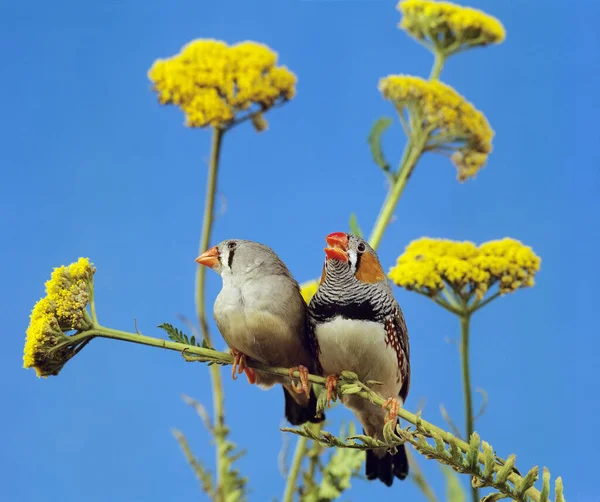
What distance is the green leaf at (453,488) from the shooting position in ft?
8.10

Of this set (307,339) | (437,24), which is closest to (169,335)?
(307,339)

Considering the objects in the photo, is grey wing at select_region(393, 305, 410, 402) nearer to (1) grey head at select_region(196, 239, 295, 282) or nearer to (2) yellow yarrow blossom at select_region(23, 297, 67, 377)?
(1) grey head at select_region(196, 239, 295, 282)

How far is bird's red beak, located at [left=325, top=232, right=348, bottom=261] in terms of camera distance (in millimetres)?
1491

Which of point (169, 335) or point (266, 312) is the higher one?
point (266, 312)

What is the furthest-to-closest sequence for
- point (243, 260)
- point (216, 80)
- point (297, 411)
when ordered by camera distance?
1. point (216, 80)
2. point (297, 411)
3. point (243, 260)

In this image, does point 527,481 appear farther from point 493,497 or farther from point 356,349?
point 356,349

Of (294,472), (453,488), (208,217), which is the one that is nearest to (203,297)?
(208,217)

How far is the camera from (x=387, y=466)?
1802mm

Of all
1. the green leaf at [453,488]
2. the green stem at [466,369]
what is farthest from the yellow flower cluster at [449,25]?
the green leaf at [453,488]

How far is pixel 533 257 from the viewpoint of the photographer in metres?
2.50

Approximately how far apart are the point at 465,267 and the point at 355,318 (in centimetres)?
96

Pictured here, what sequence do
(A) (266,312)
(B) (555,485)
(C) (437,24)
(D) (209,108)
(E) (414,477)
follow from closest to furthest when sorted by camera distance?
(B) (555,485) → (A) (266,312) → (E) (414,477) → (D) (209,108) → (C) (437,24)

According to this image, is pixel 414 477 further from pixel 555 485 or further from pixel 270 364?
pixel 555 485

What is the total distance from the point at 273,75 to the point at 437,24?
687mm
